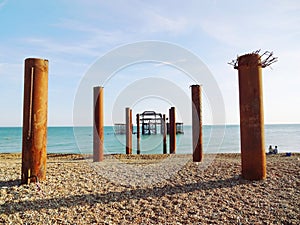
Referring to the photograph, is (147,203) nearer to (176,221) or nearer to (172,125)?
(176,221)

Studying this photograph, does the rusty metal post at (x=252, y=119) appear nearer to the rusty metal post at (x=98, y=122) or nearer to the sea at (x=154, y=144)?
the rusty metal post at (x=98, y=122)

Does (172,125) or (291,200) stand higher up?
(172,125)

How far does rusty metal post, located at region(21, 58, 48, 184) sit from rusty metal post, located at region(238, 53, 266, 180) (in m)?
4.48

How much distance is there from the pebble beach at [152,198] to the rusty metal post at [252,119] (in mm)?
346

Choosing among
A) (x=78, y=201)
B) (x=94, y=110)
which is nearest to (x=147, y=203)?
(x=78, y=201)

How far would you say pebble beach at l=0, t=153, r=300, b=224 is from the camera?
4.43 metres

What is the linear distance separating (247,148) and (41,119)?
15.2 feet

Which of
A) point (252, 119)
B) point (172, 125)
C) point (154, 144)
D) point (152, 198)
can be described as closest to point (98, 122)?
point (152, 198)

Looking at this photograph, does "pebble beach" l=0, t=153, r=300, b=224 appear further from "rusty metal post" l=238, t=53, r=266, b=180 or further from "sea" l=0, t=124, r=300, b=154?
"sea" l=0, t=124, r=300, b=154

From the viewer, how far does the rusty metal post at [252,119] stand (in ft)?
20.1

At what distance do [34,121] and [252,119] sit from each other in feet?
15.7

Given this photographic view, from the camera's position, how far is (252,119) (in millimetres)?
6176

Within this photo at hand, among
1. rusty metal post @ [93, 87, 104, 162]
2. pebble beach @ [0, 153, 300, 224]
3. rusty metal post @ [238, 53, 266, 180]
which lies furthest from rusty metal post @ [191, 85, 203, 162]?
rusty metal post @ [93, 87, 104, 162]

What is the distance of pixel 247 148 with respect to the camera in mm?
6219
